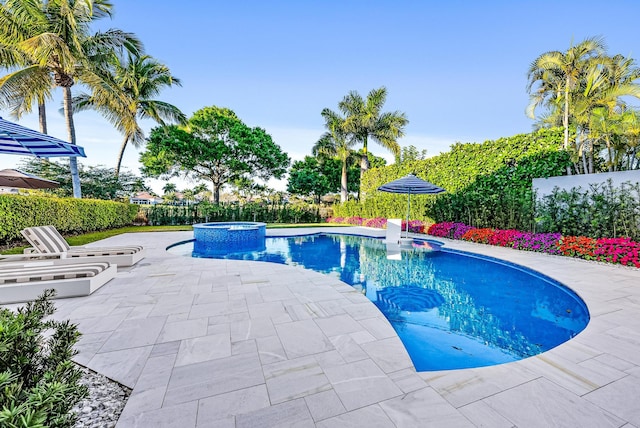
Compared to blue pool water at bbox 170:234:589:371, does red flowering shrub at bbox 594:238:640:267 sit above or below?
above

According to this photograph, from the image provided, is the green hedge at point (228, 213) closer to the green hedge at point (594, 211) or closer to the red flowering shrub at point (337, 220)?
the red flowering shrub at point (337, 220)

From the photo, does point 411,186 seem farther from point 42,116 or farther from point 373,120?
point 42,116

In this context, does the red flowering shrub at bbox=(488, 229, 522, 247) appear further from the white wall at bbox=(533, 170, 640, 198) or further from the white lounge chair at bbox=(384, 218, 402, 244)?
the white lounge chair at bbox=(384, 218, 402, 244)

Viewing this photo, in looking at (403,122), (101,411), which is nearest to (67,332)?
(101,411)

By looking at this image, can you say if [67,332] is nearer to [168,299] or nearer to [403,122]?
[168,299]

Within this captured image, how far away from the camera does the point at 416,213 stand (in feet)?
44.4

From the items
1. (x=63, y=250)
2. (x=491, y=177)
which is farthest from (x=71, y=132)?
(x=491, y=177)

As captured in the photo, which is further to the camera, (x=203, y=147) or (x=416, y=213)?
(x=203, y=147)

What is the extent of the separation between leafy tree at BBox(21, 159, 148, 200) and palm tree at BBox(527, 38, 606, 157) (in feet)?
81.0

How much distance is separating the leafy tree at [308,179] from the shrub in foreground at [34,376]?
97.2 feet

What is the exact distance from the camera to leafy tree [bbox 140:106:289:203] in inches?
789

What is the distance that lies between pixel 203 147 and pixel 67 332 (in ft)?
69.4

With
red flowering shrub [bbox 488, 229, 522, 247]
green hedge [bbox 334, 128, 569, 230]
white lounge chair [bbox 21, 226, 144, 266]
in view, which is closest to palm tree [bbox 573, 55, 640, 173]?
green hedge [bbox 334, 128, 569, 230]

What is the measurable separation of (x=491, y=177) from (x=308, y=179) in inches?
883
